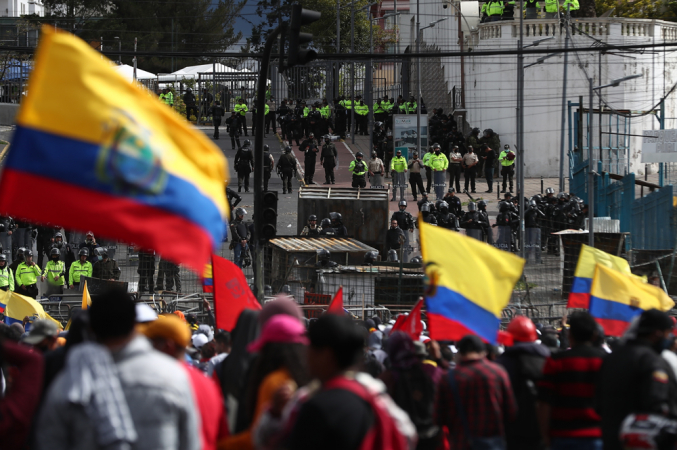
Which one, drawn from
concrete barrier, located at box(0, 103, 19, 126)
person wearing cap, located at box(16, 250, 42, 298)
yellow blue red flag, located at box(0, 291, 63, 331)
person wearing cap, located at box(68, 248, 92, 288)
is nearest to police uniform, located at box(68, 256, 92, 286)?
person wearing cap, located at box(68, 248, 92, 288)

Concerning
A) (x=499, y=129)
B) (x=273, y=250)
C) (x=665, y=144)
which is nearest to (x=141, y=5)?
(x=499, y=129)

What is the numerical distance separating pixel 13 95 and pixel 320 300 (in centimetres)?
3885

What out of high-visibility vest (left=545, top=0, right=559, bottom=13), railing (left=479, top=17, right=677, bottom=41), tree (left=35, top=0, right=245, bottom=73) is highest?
tree (left=35, top=0, right=245, bottom=73)

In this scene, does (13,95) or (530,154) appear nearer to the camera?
(530,154)

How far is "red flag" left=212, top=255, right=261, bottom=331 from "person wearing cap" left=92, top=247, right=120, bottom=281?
11163 mm

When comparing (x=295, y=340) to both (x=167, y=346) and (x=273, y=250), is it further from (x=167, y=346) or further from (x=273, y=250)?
(x=273, y=250)

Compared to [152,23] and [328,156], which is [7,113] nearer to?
[152,23]

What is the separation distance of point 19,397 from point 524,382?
309 cm

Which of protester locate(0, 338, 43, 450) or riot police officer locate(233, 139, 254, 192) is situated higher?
riot police officer locate(233, 139, 254, 192)

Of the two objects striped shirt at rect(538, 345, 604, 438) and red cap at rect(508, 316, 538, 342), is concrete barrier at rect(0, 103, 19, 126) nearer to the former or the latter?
red cap at rect(508, 316, 538, 342)

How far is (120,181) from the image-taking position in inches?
169

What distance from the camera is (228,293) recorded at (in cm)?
908

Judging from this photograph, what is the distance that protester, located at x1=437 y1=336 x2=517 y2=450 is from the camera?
18.5 ft

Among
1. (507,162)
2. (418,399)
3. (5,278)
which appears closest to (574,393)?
(418,399)
